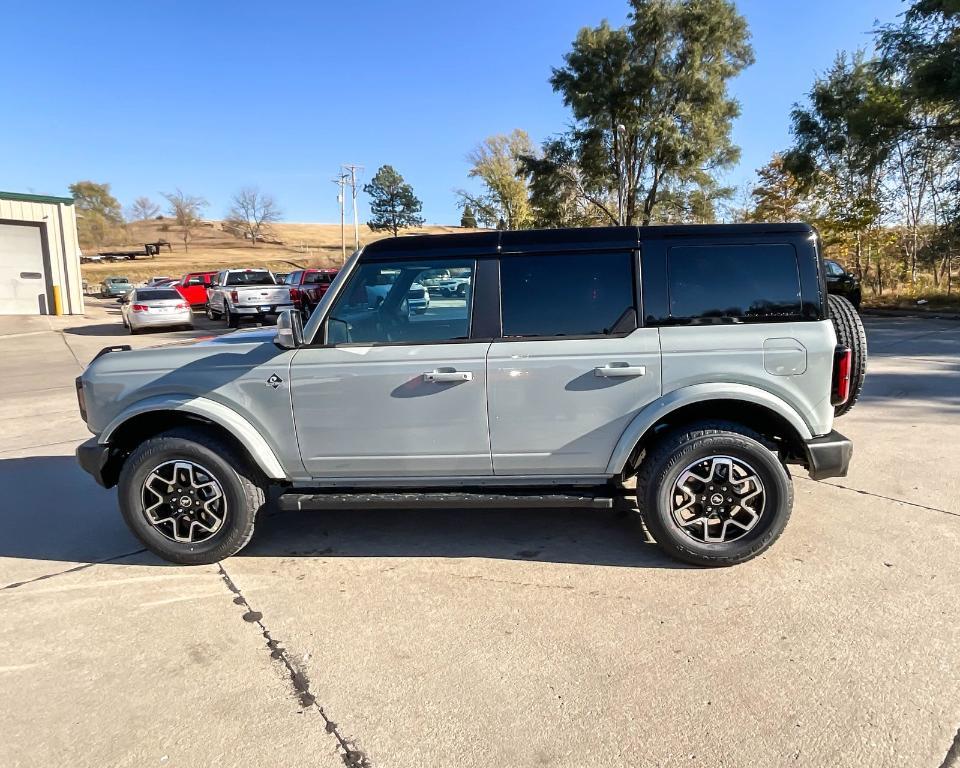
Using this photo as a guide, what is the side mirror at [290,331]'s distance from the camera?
3562 millimetres

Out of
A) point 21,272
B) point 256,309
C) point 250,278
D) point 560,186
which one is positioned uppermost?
point 560,186

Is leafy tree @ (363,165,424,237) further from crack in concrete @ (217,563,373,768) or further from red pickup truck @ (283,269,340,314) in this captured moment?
crack in concrete @ (217,563,373,768)

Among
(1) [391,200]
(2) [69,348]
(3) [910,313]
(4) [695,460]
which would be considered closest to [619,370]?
(4) [695,460]

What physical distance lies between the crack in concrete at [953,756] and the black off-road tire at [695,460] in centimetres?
135

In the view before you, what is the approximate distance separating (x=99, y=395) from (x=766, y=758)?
147 inches

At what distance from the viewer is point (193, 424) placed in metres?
3.85

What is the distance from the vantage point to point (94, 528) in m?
4.45

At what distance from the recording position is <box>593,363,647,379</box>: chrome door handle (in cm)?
345

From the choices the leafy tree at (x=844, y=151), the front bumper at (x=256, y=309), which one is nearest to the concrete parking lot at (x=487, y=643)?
the front bumper at (x=256, y=309)

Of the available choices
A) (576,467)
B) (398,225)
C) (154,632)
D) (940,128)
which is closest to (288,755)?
(154,632)

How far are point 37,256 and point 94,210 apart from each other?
72237mm

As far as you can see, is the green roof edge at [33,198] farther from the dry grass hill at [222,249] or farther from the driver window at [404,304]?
the dry grass hill at [222,249]

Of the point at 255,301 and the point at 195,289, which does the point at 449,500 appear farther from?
the point at 195,289

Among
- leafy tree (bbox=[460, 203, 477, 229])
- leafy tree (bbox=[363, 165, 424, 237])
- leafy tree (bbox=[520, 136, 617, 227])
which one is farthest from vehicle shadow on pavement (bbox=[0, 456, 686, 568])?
leafy tree (bbox=[363, 165, 424, 237])
